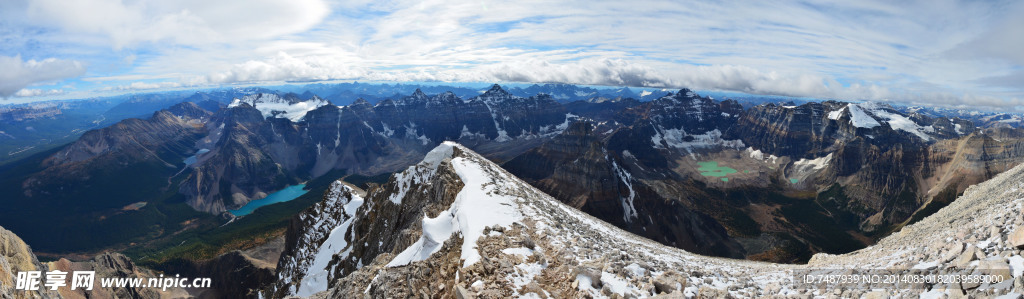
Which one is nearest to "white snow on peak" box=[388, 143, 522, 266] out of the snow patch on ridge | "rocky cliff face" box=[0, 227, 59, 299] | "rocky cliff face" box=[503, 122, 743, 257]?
the snow patch on ridge

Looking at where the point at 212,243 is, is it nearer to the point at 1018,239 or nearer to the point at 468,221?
the point at 468,221

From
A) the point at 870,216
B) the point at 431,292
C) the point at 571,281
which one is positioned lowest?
the point at 870,216

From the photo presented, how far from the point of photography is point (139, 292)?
82938 millimetres

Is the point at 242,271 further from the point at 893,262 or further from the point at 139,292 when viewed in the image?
the point at 893,262

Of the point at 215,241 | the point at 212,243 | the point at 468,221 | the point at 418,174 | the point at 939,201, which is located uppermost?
the point at 468,221

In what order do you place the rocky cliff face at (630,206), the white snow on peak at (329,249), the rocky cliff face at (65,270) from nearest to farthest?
1. the rocky cliff face at (65,270)
2. the white snow on peak at (329,249)
3. the rocky cliff face at (630,206)

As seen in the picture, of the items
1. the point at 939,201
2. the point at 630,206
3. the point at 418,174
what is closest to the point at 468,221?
the point at 418,174

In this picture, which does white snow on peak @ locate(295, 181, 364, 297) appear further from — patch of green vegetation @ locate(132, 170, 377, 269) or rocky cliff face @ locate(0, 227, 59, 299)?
patch of green vegetation @ locate(132, 170, 377, 269)

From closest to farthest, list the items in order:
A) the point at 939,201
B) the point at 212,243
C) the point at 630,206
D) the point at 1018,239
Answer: the point at 1018,239 → the point at 630,206 → the point at 212,243 → the point at 939,201

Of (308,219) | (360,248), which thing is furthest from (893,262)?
(308,219)

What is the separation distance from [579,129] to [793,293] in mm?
167612

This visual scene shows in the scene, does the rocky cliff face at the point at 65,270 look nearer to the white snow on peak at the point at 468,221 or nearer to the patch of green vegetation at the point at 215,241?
the patch of green vegetation at the point at 215,241

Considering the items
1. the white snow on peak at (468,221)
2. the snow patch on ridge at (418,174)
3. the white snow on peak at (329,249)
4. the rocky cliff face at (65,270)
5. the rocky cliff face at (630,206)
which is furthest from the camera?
the rocky cliff face at (630,206)

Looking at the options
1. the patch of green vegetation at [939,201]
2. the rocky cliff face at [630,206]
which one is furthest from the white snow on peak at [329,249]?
the patch of green vegetation at [939,201]
